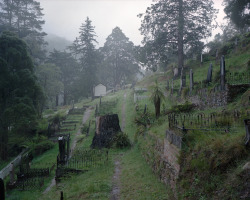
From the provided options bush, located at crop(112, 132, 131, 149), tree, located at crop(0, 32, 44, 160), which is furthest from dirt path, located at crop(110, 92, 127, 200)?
tree, located at crop(0, 32, 44, 160)

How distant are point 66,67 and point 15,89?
1373 inches

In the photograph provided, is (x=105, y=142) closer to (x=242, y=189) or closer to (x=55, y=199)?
(x=55, y=199)

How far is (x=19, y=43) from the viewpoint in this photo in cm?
2144

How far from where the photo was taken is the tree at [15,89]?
18922 mm

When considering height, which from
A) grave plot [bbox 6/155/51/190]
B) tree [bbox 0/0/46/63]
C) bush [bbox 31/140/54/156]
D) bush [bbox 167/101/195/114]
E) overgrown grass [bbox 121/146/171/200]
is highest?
tree [bbox 0/0/46/63]

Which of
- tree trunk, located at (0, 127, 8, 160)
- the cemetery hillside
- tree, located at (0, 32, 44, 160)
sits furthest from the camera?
tree trunk, located at (0, 127, 8, 160)

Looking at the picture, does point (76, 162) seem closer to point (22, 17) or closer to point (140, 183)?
point (140, 183)

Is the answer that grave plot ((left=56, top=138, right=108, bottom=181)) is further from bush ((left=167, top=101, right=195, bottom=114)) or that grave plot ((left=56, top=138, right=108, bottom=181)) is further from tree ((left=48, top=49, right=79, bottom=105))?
tree ((left=48, top=49, right=79, bottom=105))

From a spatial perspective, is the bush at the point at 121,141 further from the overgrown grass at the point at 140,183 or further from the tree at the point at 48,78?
the tree at the point at 48,78

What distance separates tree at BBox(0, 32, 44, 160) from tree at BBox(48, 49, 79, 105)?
3066 centimetres

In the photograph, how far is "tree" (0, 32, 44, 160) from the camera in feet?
62.1

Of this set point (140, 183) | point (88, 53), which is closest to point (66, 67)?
point (88, 53)

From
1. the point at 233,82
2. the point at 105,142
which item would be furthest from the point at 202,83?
the point at 105,142

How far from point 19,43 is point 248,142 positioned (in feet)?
74.7
